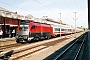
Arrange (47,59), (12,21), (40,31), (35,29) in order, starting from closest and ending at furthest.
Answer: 1. (47,59)
2. (35,29)
3. (40,31)
4. (12,21)

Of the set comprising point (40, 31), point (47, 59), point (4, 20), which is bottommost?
point (47, 59)

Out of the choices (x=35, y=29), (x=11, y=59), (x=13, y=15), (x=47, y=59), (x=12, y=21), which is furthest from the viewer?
(x=12, y=21)

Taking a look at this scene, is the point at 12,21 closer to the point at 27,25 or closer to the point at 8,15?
the point at 8,15

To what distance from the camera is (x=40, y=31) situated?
31.6 m

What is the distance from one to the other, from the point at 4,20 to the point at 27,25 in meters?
→ 9.85

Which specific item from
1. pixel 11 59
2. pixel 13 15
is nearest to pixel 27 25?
pixel 13 15

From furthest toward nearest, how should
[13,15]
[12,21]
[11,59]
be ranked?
[12,21] → [13,15] → [11,59]

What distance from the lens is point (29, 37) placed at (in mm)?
25984

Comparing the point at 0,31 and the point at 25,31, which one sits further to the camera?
the point at 0,31

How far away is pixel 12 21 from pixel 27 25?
12.8m

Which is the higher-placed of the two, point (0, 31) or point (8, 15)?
point (8, 15)

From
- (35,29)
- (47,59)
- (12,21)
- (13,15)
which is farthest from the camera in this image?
(12,21)

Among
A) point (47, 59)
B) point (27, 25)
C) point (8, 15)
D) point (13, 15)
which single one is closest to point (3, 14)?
point (8, 15)

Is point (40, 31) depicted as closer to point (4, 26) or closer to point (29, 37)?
point (29, 37)
